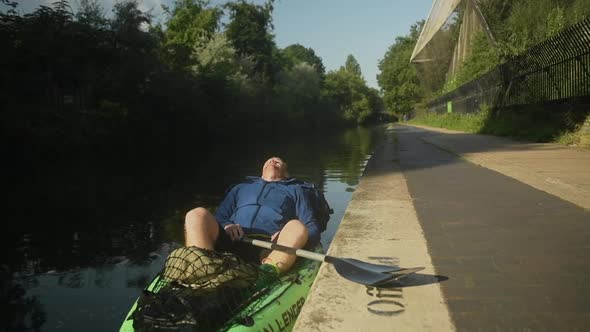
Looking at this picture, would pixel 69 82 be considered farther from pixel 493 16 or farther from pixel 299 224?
pixel 493 16

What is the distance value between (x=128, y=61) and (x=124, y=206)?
14650 millimetres

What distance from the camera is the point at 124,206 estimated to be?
8211mm

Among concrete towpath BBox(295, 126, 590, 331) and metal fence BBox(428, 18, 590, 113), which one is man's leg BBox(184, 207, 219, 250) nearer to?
concrete towpath BBox(295, 126, 590, 331)

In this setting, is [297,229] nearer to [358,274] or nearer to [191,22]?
[358,274]

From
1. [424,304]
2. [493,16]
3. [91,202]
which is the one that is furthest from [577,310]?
[493,16]

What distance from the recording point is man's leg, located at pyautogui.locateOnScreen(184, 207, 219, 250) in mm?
3240

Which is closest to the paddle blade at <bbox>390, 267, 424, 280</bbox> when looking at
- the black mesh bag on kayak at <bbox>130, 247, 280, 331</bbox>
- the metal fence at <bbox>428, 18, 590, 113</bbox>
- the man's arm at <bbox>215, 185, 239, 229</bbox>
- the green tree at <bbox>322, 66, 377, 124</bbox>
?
the black mesh bag on kayak at <bbox>130, 247, 280, 331</bbox>

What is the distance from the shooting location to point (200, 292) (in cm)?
265

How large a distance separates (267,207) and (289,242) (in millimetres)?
608

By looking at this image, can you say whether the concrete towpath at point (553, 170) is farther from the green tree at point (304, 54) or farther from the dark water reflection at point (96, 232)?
the green tree at point (304, 54)

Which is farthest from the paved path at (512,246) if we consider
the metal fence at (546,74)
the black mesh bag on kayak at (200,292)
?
the metal fence at (546,74)

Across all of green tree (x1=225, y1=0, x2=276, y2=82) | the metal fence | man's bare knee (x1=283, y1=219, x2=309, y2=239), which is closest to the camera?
man's bare knee (x1=283, y1=219, x2=309, y2=239)

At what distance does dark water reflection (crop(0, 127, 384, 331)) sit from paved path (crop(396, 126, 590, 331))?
5.98 feet

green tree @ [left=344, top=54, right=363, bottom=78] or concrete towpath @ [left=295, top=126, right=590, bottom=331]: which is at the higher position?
green tree @ [left=344, top=54, right=363, bottom=78]
